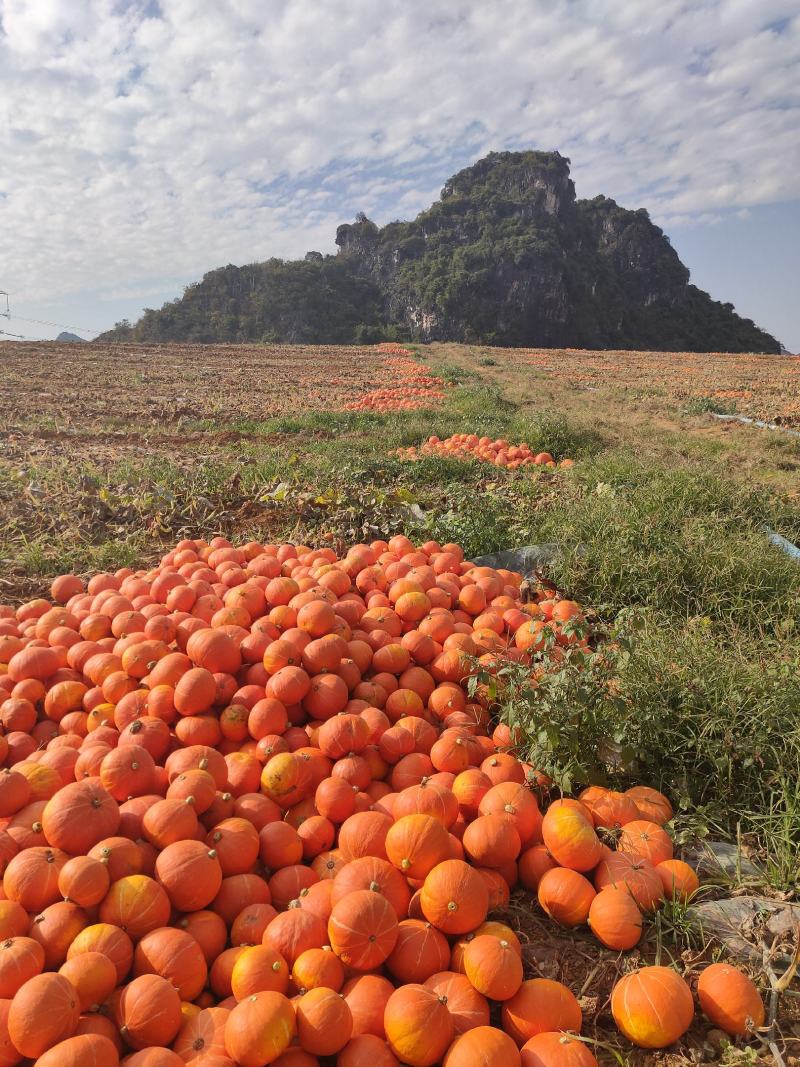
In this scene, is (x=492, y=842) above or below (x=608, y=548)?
below

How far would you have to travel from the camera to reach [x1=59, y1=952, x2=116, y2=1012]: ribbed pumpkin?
1831mm

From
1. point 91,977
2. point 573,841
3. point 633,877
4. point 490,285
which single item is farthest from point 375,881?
point 490,285

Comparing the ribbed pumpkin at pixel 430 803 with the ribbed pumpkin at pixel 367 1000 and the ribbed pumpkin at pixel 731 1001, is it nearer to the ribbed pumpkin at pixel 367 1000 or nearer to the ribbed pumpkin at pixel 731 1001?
the ribbed pumpkin at pixel 367 1000

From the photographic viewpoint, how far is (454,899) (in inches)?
83.1

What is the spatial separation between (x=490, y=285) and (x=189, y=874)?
105177 millimetres

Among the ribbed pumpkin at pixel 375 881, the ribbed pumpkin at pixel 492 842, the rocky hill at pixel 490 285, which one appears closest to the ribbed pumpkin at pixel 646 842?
the ribbed pumpkin at pixel 492 842

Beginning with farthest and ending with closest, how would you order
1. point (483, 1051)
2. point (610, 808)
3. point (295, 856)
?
1. point (610, 808)
2. point (295, 856)
3. point (483, 1051)

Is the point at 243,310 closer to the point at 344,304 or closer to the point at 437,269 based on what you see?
the point at 344,304

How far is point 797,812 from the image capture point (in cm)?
262

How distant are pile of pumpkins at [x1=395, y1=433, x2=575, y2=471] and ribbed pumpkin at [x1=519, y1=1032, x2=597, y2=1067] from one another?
299 inches

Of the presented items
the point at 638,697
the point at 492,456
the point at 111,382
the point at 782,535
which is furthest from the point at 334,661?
the point at 111,382

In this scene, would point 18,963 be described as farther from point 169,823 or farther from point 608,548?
point 608,548

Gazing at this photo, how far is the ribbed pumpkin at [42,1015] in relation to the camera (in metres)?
1.68

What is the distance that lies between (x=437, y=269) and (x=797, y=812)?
107 m
